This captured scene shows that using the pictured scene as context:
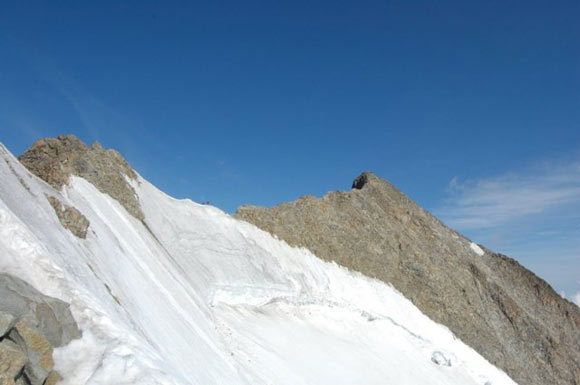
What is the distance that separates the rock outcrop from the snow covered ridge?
270mm

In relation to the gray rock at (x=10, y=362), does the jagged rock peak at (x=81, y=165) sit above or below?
above

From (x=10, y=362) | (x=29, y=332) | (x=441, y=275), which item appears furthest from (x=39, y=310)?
(x=441, y=275)

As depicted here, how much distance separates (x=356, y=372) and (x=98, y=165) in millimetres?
14102

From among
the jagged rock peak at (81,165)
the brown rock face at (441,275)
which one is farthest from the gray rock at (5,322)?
the brown rock face at (441,275)

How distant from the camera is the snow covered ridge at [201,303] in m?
6.94

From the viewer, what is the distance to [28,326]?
18.5ft

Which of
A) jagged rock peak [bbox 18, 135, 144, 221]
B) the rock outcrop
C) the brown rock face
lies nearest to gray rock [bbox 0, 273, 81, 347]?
the rock outcrop

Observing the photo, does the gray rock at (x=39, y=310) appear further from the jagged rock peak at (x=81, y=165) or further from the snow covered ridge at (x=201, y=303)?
the jagged rock peak at (x=81, y=165)

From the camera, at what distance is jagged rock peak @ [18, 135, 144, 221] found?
15.2m

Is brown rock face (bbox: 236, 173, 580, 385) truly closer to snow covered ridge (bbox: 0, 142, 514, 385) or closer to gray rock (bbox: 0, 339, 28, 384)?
snow covered ridge (bbox: 0, 142, 514, 385)

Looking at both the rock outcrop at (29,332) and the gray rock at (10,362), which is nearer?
the gray rock at (10,362)

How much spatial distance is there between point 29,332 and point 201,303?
11.5 metres

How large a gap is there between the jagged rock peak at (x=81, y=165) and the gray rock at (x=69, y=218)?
11.5 ft

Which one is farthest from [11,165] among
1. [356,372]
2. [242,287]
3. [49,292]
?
[356,372]
